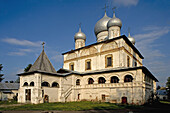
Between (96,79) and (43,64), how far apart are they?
851cm

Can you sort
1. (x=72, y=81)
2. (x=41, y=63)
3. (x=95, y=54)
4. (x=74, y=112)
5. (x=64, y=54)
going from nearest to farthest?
(x=74, y=112), (x=41, y=63), (x=72, y=81), (x=95, y=54), (x=64, y=54)

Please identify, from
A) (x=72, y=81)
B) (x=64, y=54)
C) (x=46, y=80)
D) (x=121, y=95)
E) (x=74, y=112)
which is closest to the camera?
(x=74, y=112)

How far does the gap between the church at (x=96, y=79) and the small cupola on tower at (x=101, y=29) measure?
3.30 metres

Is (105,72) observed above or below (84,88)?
above

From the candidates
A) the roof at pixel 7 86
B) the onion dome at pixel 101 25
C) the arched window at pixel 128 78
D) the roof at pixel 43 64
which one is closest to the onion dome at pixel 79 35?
the onion dome at pixel 101 25

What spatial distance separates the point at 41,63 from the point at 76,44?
1232 cm

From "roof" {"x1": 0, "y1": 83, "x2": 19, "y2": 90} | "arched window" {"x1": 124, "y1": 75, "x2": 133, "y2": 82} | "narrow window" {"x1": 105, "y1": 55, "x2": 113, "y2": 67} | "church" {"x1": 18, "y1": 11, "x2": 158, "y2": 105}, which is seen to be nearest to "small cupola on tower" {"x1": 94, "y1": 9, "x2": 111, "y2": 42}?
"church" {"x1": 18, "y1": 11, "x2": 158, "y2": 105}

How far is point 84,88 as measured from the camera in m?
21.2

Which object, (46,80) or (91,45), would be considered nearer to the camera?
(46,80)

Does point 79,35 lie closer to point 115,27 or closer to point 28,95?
point 115,27

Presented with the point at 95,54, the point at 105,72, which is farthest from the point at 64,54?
the point at 105,72

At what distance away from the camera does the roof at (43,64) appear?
63.3 feet

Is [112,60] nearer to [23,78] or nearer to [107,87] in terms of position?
[107,87]

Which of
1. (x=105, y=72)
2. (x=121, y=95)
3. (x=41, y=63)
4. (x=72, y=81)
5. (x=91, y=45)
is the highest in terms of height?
(x=91, y=45)
